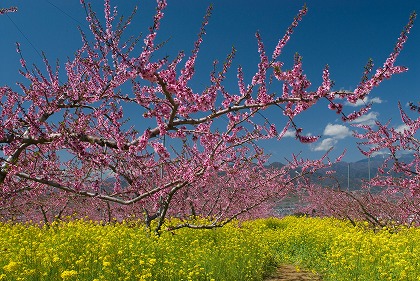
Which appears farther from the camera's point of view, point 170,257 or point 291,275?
point 291,275

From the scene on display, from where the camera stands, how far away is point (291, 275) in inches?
415

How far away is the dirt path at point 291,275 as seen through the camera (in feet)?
32.8

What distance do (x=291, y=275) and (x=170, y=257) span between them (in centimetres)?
433

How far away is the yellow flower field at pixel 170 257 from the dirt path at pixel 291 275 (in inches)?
9.7

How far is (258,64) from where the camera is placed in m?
4.39

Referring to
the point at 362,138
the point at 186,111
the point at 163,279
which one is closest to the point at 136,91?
the point at 186,111

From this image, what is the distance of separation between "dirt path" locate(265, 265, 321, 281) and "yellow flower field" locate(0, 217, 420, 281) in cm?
25

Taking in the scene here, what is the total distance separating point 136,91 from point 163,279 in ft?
12.2

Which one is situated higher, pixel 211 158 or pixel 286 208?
pixel 286 208

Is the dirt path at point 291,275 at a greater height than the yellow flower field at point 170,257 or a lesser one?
lesser

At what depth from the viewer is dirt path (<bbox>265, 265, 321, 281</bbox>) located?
32.8 feet

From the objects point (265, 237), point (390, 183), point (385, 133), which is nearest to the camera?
point (385, 133)

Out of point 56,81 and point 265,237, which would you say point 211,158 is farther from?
point 265,237

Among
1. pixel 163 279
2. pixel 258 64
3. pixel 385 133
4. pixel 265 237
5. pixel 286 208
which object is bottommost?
pixel 163 279
